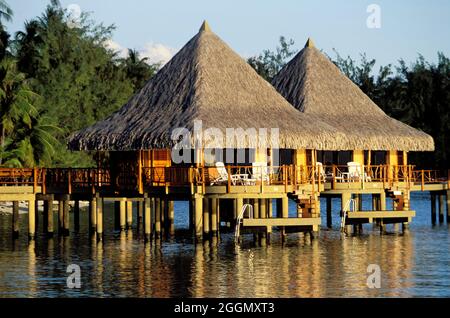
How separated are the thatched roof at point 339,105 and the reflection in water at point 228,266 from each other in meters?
5.39

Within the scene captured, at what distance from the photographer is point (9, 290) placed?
34.8 meters

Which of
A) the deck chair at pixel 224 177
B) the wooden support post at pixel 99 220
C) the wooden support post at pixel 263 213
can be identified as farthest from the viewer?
the wooden support post at pixel 99 220

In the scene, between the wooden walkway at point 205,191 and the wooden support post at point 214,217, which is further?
the wooden support post at point 214,217

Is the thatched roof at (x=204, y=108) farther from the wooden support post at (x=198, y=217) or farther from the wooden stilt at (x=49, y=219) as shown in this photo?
the wooden support post at (x=198, y=217)

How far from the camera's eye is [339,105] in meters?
57.4

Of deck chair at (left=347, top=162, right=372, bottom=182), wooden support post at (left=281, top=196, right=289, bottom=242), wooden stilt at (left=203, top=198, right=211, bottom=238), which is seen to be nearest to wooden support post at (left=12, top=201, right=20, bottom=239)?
wooden stilt at (left=203, top=198, right=211, bottom=238)

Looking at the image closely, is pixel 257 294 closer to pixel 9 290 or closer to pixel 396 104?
pixel 9 290

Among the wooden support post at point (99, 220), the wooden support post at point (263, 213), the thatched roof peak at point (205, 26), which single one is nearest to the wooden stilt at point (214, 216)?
the wooden support post at point (263, 213)

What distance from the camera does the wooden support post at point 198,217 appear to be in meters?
44.0

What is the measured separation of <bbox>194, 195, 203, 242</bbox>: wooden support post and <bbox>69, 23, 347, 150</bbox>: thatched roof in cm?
303

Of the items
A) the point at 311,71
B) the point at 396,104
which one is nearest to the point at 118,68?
the point at 396,104

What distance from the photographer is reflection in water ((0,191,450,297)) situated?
3450 cm

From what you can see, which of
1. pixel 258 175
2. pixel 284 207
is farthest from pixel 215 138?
pixel 284 207

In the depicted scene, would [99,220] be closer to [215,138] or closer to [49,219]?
[49,219]
